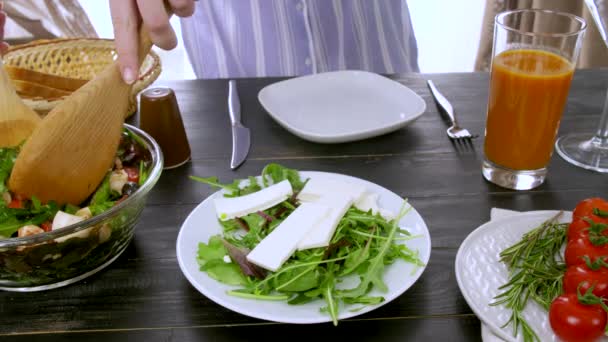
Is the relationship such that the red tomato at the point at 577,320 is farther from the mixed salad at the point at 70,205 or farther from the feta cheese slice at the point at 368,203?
the mixed salad at the point at 70,205

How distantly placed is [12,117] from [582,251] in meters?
0.99

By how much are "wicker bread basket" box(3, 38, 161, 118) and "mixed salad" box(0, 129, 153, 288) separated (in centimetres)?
30

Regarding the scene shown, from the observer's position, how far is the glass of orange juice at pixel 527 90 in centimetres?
101

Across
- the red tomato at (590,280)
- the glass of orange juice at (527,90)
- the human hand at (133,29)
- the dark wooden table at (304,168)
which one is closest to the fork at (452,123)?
the dark wooden table at (304,168)

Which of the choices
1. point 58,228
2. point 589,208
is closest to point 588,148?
point 589,208

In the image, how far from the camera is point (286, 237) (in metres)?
0.86

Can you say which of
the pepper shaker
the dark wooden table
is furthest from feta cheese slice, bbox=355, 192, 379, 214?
the pepper shaker

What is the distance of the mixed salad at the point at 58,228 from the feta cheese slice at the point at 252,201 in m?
0.14

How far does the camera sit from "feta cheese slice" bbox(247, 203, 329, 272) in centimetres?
81

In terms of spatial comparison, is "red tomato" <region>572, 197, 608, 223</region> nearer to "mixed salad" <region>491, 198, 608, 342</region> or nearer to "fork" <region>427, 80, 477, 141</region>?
"mixed salad" <region>491, 198, 608, 342</region>

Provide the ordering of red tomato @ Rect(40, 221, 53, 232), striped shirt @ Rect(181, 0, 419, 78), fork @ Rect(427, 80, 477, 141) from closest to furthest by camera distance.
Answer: red tomato @ Rect(40, 221, 53, 232) → fork @ Rect(427, 80, 477, 141) → striped shirt @ Rect(181, 0, 419, 78)

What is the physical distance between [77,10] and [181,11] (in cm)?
229

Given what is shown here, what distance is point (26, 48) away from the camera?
4.75 feet

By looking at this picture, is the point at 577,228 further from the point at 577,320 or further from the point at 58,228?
the point at 58,228
